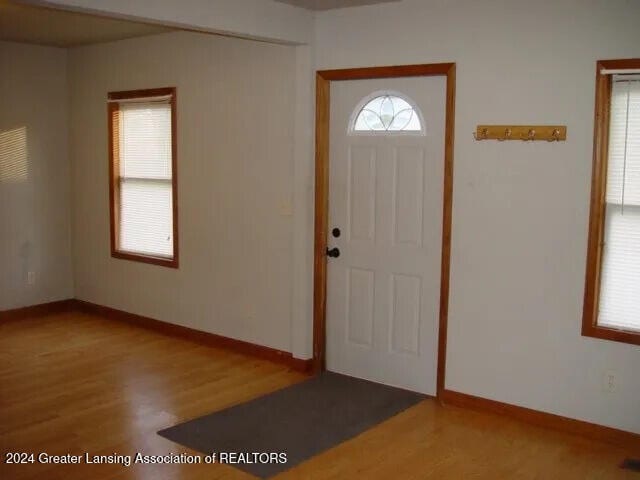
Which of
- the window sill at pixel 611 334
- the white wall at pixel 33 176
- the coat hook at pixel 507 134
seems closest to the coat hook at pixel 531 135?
the coat hook at pixel 507 134

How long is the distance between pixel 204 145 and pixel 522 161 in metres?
2.64

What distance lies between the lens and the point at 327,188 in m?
4.93

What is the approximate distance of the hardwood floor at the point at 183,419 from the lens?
3.50 metres

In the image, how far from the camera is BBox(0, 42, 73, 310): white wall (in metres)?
6.38

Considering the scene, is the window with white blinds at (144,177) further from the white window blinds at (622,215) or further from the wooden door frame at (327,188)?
the white window blinds at (622,215)

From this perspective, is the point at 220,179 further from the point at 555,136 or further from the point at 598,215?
the point at 598,215

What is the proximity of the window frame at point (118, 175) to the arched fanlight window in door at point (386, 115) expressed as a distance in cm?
180

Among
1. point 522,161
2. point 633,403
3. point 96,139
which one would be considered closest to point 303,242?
point 522,161

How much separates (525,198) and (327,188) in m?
1.45

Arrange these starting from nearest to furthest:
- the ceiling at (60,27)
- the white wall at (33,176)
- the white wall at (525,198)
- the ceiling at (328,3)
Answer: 1. the white wall at (525,198)
2. the ceiling at (328,3)
3. the ceiling at (60,27)
4. the white wall at (33,176)

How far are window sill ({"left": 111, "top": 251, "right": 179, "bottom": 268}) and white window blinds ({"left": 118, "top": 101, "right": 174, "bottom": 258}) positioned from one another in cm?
5

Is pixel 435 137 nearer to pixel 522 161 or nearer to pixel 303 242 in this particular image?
pixel 522 161

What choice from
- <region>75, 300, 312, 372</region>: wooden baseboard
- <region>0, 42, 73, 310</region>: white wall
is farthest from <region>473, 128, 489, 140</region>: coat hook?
<region>0, 42, 73, 310</region>: white wall

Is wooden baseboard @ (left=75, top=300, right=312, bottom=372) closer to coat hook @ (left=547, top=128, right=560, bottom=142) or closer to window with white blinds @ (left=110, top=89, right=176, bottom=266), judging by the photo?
window with white blinds @ (left=110, top=89, right=176, bottom=266)
